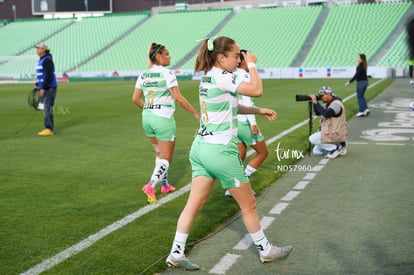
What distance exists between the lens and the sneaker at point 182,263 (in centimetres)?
438

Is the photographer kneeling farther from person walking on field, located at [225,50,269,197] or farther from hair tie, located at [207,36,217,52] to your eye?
hair tie, located at [207,36,217,52]

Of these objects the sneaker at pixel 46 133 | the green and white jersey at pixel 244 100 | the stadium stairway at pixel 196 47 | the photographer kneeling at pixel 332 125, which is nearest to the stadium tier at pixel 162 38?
the stadium stairway at pixel 196 47

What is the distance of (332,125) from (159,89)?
4.32 m

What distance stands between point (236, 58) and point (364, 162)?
5.71 meters

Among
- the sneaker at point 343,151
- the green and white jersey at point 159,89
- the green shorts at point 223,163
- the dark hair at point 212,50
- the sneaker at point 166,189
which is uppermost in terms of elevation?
the dark hair at point 212,50

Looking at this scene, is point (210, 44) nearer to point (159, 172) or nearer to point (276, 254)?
point (276, 254)

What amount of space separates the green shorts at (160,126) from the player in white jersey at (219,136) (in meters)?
2.16

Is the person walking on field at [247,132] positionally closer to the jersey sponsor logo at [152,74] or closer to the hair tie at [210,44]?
the jersey sponsor logo at [152,74]

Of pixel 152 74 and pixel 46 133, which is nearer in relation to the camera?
pixel 152 74

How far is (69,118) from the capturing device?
1731cm

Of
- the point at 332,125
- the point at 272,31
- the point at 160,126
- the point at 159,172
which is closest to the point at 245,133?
the point at 160,126

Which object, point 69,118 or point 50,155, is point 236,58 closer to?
point 50,155

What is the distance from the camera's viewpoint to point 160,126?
21.4 ft

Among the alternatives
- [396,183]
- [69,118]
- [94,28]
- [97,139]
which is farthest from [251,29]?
[396,183]
